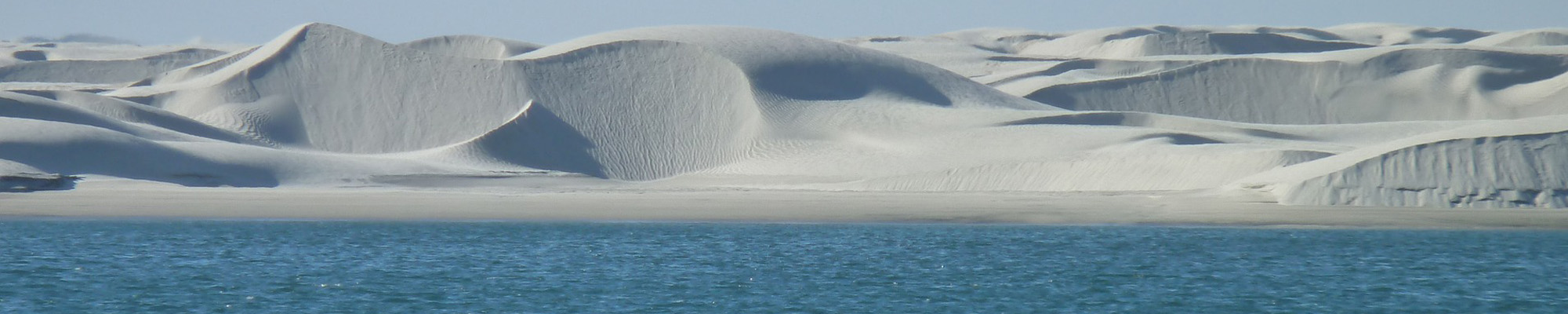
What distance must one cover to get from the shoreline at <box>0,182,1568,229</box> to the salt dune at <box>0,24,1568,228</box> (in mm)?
141

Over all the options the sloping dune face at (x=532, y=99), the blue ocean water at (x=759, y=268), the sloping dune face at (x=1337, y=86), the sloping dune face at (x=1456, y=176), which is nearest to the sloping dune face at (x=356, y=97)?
the sloping dune face at (x=532, y=99)

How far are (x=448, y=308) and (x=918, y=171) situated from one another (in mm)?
26791

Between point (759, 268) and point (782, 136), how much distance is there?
29046mm

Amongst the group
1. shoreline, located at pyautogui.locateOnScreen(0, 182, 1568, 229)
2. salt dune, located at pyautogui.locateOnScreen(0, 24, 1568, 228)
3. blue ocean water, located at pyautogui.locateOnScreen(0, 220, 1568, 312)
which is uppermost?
salt dune, located at pyautogui.locateOnScreen(0, 24, 1568, 228)

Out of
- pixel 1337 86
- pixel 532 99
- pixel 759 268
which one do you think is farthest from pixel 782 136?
pixel 759 268

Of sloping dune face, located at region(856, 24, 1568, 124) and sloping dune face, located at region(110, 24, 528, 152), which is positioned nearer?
sloping dune face, located at region(110, 24, 528, 152)

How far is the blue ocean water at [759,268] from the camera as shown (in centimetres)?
1881

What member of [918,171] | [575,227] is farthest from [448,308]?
[918,171]

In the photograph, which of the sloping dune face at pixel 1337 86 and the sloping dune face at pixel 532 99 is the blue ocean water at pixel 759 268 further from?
the sloping dune face at pixel 1337 86

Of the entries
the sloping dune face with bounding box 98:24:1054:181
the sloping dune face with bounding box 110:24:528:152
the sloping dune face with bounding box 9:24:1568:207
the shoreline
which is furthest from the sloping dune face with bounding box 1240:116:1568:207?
the sloping dune face with bounding box 110:24:528:152

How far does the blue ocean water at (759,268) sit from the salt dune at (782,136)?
8.53ft

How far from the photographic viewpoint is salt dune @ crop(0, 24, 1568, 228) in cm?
3069

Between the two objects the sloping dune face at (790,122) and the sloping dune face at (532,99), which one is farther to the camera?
the sloping dune face at (532,99)

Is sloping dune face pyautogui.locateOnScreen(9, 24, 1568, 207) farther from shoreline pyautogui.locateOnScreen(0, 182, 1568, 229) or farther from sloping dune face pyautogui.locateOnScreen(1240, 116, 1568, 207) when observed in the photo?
shoreline pyautogui.locateOnScreen(0, 182, 1568, 229)
